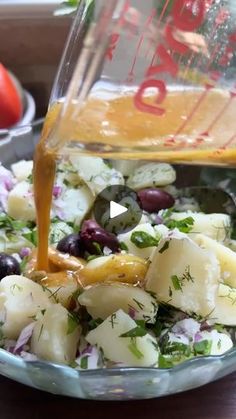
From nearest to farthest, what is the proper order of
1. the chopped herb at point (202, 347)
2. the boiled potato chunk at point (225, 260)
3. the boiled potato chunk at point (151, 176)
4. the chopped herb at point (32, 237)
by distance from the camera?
the chopped herb at point (202, 347)
the boiled potato chunk at point (225, 260)
the chopped herb at point (32, 237)
the boiled potato chunk at point (151, 176)

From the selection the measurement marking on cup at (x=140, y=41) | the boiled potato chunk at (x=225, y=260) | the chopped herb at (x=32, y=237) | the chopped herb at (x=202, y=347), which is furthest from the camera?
the chopped herb at (x=32, y=237)

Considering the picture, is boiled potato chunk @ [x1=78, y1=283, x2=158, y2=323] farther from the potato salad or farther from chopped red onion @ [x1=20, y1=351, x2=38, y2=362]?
chopped red onion @ [x1=20, y1=351, x2=38, y2=362]

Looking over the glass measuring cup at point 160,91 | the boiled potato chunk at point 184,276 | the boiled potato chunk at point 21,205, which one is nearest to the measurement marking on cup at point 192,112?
the glass measuring cup at point 160,91

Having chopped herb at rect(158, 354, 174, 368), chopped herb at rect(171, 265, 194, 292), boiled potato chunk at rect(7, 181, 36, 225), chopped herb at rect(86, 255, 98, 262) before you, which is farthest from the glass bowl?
boiled potato chunk at rect(7, 181, 36, 225)

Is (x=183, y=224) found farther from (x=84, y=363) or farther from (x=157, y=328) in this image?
(x=84, y=363)

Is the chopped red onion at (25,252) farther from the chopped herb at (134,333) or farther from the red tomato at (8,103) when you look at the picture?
the red tomato at (8,103)

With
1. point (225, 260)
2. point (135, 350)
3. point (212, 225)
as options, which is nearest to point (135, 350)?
point (135, 350)
